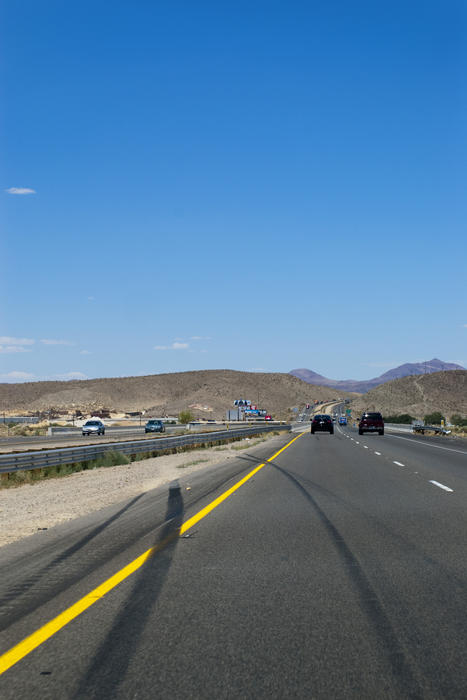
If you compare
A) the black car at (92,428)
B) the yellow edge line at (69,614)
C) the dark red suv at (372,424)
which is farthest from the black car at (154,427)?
the yellow edge line at (69,614)

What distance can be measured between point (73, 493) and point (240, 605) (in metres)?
10.0

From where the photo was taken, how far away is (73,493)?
15312 millimetres

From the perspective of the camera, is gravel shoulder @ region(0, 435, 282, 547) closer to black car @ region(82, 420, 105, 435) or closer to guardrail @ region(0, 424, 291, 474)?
guardrail @ region(0, 424, 291, 474)

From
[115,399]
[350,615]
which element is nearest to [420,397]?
→ [115,399]

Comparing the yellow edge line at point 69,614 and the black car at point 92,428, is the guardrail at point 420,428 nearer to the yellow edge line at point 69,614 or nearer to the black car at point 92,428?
the black car at point 92,428

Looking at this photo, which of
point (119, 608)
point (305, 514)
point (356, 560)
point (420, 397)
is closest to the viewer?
point (119, 608)

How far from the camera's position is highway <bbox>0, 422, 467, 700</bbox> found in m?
4.31

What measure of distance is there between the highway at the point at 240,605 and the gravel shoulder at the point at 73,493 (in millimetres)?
739

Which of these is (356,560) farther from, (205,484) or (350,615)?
(205,484)

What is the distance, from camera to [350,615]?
5.62 meters

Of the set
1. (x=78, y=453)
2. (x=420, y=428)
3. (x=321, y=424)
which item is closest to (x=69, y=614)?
(x=78, y=453)

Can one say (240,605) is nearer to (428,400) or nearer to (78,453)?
(78,453)

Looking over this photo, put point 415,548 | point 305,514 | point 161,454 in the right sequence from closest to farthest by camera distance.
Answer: point 415,548 < point 305,514 < point 161,454

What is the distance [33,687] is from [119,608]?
167 centimetres
